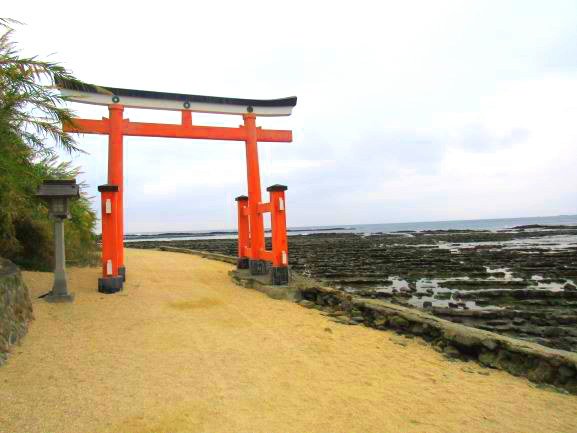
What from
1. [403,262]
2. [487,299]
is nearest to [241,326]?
[487,299]

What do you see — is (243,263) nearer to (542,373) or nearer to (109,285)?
(109,285)

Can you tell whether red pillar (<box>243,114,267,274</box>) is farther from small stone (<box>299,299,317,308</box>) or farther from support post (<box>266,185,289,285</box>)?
small stone (<box>299,299,317,308</box>)

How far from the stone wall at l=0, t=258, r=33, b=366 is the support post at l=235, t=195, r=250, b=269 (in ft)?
22.5

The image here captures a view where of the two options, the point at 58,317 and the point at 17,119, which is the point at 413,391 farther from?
the point at 17,119

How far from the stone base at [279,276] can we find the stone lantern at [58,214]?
419 centimetres

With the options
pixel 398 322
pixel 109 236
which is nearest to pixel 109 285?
pixel 109 236

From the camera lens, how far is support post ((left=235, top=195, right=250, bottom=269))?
1211 cm

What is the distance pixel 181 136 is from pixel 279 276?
4.53m

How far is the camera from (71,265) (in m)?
11.0

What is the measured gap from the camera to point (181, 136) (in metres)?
10.2

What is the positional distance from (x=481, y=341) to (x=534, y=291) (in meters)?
7.03

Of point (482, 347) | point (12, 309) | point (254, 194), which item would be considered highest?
point (254, 194)

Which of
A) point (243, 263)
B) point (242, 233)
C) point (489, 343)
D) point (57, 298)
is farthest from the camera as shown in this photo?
point (242, 233)

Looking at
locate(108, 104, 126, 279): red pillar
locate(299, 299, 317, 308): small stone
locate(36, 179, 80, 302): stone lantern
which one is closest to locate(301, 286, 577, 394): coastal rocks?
locate(299, 299, 317, 308): small stone
